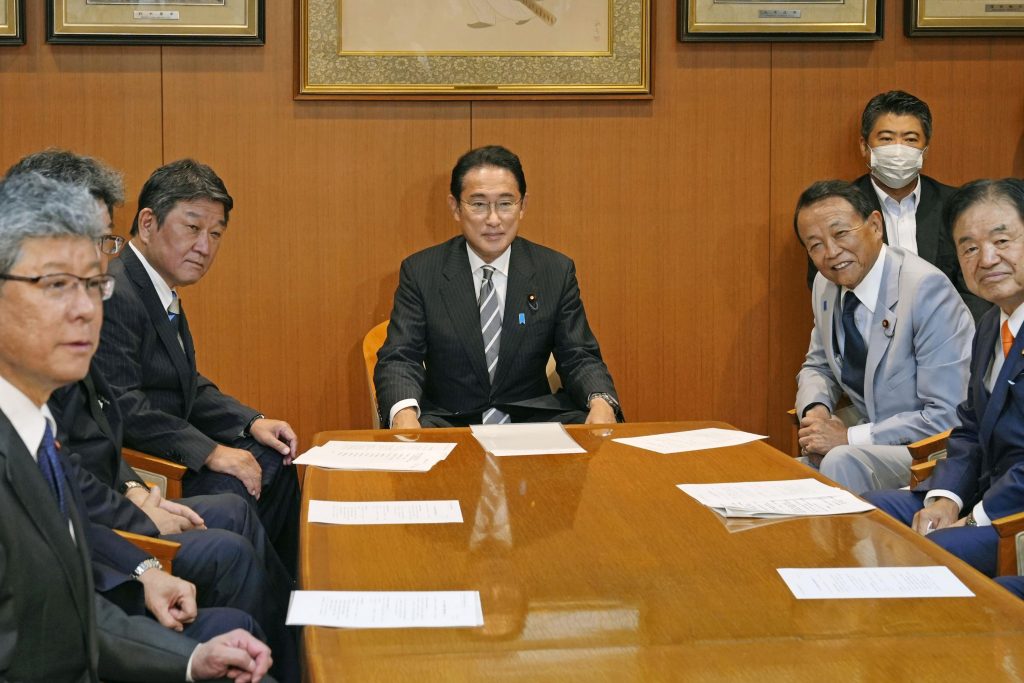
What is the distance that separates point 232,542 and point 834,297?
238cm

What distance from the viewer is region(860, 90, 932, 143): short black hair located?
462 cm

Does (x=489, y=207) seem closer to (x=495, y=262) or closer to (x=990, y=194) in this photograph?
(x=495, y=262)

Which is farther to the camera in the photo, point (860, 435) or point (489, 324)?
point (489, 324)

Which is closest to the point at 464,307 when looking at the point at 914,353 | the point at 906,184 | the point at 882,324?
the point at 882,324

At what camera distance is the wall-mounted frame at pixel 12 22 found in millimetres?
4520

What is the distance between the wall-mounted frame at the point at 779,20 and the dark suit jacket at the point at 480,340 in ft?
4.78

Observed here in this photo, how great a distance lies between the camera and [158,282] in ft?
11.3

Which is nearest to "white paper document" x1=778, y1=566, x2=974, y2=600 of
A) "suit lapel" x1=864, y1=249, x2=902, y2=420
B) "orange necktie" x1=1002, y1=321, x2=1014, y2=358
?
"orange necktie" x1=1002, y1=321, x2=1014, y2=358

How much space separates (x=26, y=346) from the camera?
1.76 meters

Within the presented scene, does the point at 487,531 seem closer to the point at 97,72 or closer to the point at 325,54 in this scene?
the point at 325,54

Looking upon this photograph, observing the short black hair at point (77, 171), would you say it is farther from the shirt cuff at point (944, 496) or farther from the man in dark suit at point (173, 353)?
the shirt cuff at point (944, 496)

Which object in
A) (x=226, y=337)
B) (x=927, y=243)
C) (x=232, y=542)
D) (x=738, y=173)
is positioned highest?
(x=738, y=173)

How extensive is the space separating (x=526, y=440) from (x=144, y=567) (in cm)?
121

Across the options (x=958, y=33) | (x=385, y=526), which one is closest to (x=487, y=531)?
(x=385, y=526)
